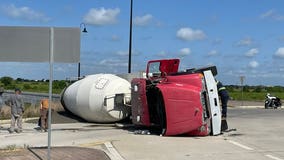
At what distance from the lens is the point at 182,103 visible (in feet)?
53.0

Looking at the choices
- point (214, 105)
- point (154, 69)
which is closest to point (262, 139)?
point (214, 105)

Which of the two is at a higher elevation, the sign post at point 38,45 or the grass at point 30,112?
the sign post at point 38,45

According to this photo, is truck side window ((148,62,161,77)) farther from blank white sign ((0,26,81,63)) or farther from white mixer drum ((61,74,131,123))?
blank white sign ((0,26,81,63))

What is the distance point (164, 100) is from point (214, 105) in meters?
1.64

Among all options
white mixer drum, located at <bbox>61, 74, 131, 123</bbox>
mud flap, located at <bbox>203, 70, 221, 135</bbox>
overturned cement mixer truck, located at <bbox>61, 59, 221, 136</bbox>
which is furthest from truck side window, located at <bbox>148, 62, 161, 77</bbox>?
mud flap, located at <bbox>203, 70, 221, 135</bbox>

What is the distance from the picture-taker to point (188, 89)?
53.5 feet

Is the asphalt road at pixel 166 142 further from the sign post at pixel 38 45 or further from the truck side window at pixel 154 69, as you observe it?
the sign post at pixel 38 45

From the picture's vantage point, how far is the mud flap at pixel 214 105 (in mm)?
16391

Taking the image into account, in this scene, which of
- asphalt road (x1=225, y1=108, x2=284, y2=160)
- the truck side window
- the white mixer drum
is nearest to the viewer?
asphalt road (x1=225, y1=108, x2=284, y2=160)

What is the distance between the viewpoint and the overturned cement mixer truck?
1616 centimetres

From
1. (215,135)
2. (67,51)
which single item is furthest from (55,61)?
(215,135)

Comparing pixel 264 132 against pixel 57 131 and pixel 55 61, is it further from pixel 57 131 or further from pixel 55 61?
pixel 55 61

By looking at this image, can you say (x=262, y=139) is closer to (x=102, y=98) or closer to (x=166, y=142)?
(x=166, y=142)

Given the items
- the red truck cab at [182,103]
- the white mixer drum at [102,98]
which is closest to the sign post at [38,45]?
the red truck cab at [182,103]
